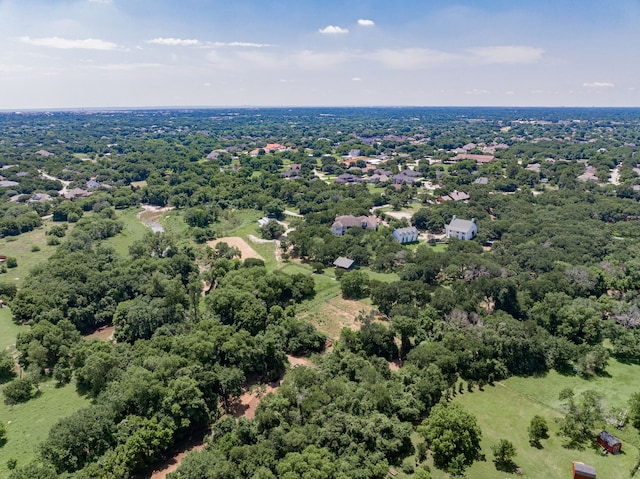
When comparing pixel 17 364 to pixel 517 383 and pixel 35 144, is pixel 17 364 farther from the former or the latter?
pixel 35 144

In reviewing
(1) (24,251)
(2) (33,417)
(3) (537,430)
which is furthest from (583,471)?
(1) (24,251)

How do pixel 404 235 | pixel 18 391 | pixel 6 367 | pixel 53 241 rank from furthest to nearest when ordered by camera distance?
pixel 404 235
pixel 53 241
pixel 6 367
pixel 18 391

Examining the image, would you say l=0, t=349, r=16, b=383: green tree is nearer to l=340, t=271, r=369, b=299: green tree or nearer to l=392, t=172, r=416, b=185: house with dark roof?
l=340, t=271, r=369, b=299: green tree

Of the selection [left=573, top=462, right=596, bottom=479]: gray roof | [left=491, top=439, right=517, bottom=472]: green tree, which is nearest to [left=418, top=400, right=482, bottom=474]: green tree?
[left=491, top=439, right=517, bottom=472]: green tree

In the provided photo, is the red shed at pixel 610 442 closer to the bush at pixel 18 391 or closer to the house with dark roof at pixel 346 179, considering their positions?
the bush at pixel 18 391

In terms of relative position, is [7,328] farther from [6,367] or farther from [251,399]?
[251,399]

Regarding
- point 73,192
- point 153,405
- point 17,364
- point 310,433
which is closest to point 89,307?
point 17,364

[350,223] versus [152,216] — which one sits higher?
[350,223]
